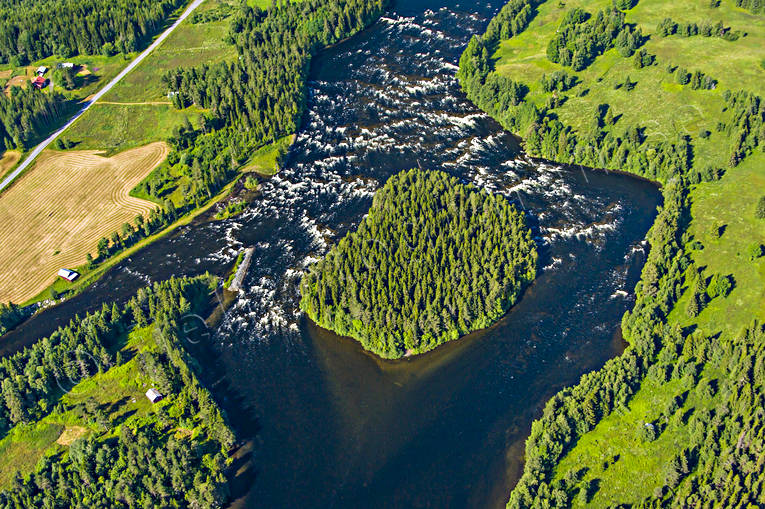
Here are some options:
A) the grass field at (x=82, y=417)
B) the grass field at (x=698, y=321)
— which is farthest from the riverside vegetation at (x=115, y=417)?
the grass field at (x=698, y=321)

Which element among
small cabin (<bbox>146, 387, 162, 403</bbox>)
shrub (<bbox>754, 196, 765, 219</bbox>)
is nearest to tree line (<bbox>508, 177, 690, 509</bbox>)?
shrub (<bbox>754, 196, 765, 219</bbox>)

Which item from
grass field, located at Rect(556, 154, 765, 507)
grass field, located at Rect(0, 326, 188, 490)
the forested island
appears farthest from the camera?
the forested island

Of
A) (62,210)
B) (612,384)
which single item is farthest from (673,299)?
(62,210)

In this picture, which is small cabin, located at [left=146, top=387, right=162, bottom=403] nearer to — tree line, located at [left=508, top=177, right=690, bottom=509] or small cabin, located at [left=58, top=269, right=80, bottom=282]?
small cabin, located at [left=58, top=269, right=80, bottom=282]

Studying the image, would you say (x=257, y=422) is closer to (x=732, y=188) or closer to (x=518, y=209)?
(x=518, y=209)

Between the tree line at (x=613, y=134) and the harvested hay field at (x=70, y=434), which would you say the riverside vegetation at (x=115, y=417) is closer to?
the harvested hay field at (x=70, y=434)

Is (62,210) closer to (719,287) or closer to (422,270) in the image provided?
(422,270)

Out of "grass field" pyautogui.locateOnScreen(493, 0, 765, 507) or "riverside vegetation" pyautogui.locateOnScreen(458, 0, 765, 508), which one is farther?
"grass field" pyautogui.locateOnScreen(493, 0, 765, 507)
